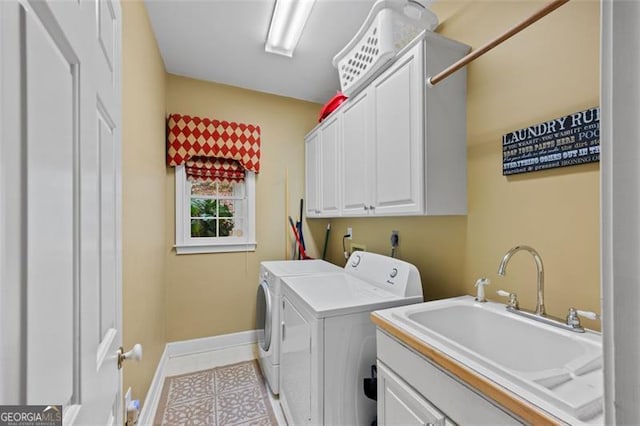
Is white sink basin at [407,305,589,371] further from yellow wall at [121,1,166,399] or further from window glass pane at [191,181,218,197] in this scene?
window glass pane at [191,181,218,197]

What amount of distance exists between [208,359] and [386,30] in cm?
310

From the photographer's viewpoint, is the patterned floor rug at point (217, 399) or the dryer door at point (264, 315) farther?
the dryer door at point (264, 315)

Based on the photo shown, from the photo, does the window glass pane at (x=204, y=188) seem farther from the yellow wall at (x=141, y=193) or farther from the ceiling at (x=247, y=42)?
the ceiling at (x=247, y=42)

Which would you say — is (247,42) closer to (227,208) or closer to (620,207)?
(227,208)

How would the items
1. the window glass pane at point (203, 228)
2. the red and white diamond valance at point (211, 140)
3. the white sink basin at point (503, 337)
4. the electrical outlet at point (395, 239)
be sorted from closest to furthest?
1. the white sink basin at point (503, 337)
2. the electrical outlet at point (395, 239)
3. the red and white diamond valance at point (211, 140)
4. the window glass pane at point (203, 228)

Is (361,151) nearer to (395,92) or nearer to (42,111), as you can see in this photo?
(395,92)

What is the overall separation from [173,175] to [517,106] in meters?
2.82

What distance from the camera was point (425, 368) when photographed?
96 centimetres

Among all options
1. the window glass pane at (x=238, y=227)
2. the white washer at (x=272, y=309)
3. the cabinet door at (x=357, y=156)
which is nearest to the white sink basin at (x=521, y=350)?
the cabinet door at (x=357, y=156)

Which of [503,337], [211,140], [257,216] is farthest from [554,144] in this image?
[211,140]

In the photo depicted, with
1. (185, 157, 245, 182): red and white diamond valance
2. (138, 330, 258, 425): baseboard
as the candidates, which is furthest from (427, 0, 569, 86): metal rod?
(138, 330, 258, 425): baseboard

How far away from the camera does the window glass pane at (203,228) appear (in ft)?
9.52

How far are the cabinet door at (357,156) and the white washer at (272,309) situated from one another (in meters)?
0.65

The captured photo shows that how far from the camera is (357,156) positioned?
2035mm
